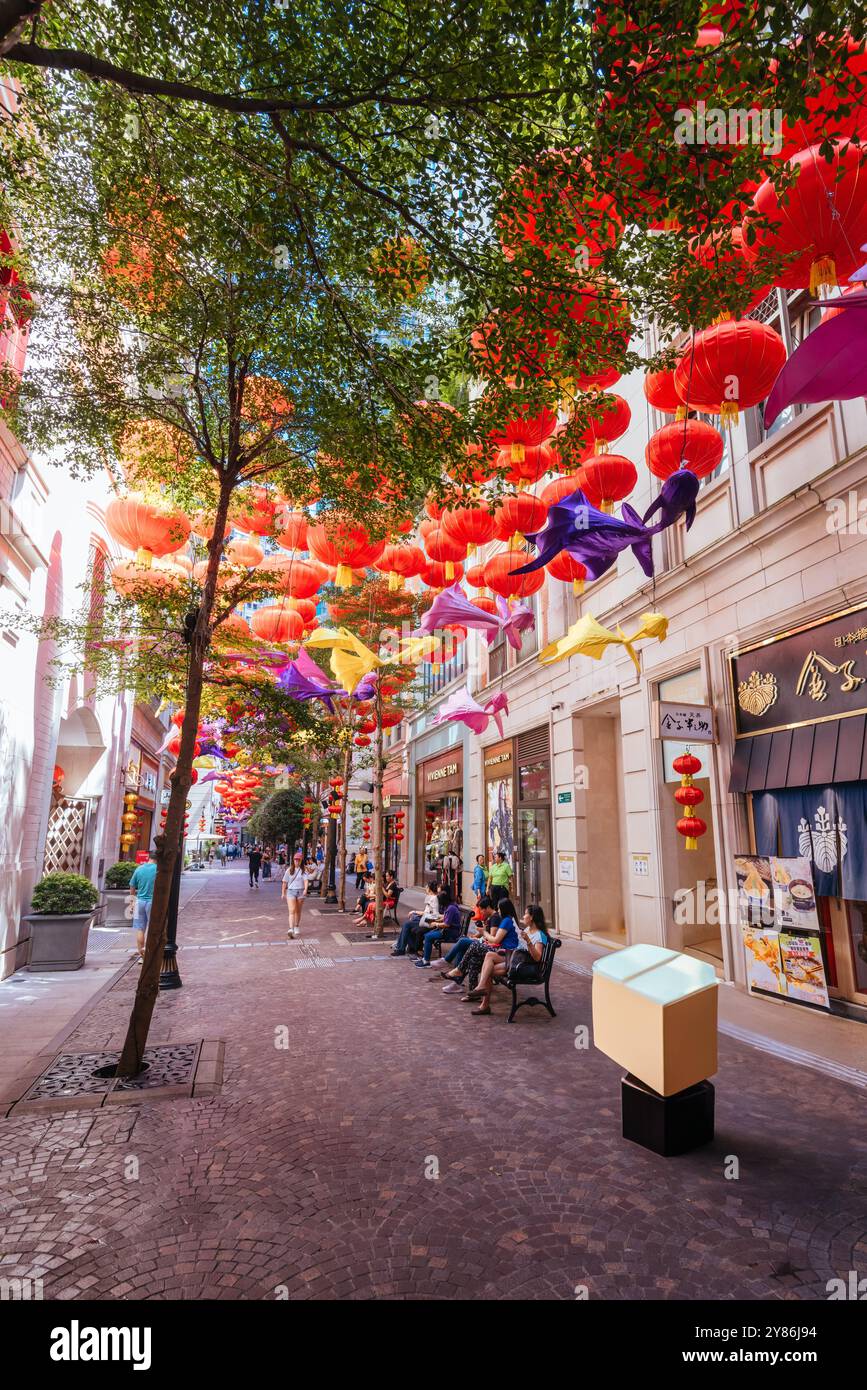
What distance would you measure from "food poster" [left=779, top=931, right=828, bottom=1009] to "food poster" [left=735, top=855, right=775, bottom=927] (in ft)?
1.21

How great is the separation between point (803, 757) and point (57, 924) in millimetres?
12315

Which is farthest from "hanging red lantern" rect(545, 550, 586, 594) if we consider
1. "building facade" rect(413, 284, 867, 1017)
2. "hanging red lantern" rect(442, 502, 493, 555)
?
"building facade" rect(413, 284, 867, 1017)

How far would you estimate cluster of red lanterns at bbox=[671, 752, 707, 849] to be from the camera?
9859 mm

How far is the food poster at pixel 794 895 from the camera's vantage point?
8259 mm

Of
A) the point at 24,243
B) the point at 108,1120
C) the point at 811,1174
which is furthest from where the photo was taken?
the point at 24,243

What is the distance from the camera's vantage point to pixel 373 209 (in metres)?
4.89

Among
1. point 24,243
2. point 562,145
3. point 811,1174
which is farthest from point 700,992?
point 24,243

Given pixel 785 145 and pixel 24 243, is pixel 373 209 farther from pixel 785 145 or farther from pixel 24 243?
pixel 24 243

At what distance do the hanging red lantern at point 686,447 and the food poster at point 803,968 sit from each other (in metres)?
6.26

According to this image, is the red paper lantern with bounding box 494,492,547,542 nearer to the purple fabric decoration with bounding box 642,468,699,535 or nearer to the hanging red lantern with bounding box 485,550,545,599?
the hanging red lantern with bounding box 485,550,545,599

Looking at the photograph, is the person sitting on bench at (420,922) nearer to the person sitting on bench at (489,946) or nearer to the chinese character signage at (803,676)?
the person sitting on bench at (489,946)

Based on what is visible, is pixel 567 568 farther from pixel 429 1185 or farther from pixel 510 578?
pixel 429 1185

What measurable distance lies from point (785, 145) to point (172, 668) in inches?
317

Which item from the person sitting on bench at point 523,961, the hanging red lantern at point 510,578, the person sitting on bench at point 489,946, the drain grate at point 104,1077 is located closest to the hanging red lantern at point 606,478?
the hanging red lantern at point 510,578
